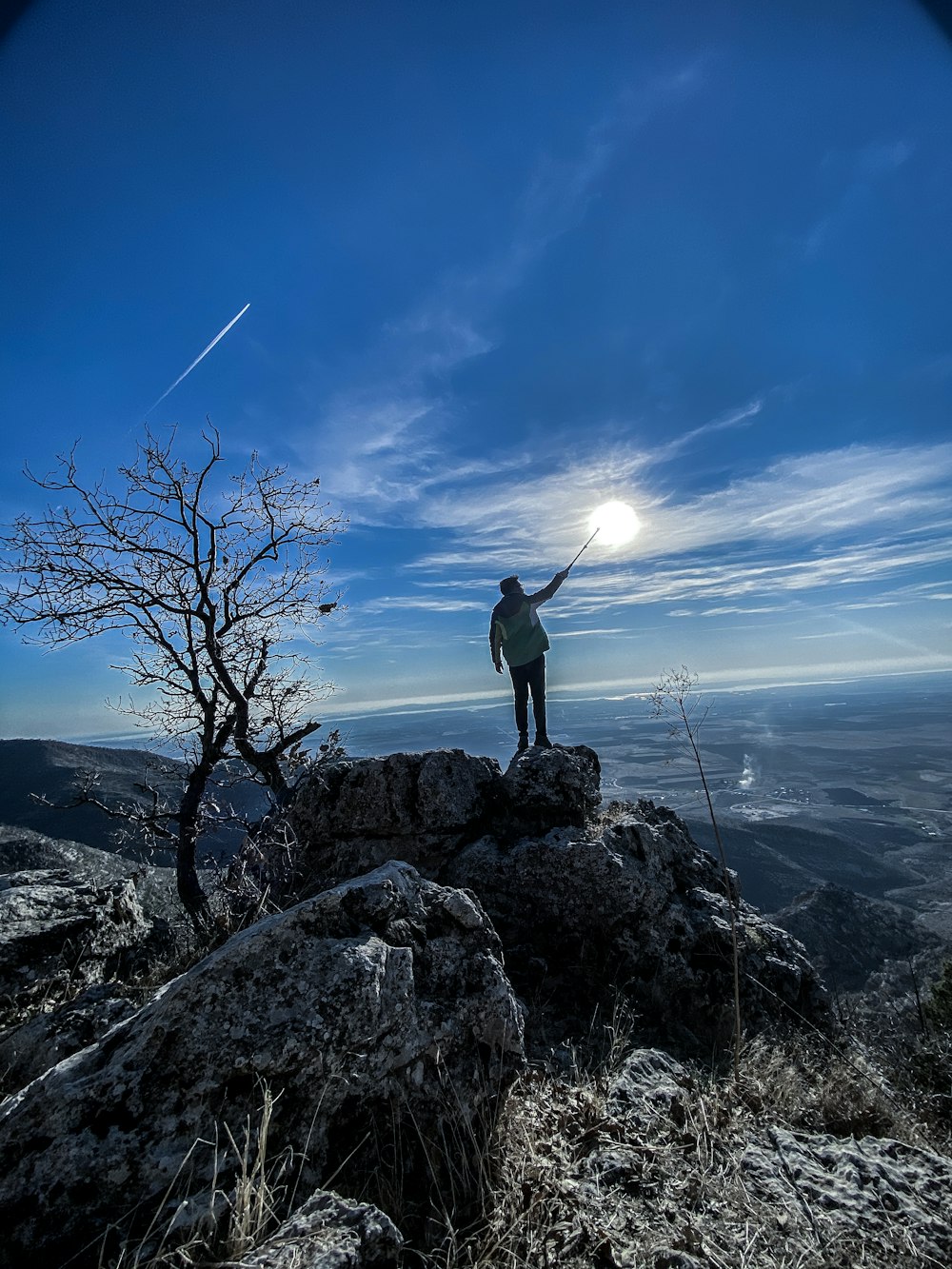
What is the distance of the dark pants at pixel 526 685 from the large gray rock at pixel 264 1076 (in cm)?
727

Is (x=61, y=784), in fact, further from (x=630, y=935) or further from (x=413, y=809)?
(x=630, y=935)

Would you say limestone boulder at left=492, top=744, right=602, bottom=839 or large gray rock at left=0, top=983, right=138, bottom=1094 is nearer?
large gray rock at left=0, top=983, right=138, bottom=1094

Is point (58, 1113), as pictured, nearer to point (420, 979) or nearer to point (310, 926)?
point (310, 926)

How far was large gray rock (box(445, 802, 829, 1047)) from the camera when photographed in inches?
237

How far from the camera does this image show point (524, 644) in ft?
35.3

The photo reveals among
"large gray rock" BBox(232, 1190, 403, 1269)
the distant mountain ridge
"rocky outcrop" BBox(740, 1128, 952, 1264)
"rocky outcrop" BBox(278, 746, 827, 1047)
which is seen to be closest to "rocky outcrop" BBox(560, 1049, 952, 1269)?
"rocky outcrop" BBox(740, 1128, 952, 1264)

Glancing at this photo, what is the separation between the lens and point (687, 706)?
243 inches

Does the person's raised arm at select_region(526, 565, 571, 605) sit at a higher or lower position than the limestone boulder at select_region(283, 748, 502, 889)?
higher

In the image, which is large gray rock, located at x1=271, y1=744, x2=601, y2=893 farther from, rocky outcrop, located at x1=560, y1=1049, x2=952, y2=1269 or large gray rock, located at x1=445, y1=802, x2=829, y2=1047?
rocky outcrop, located at x1=560, y1=1049, x2=952, y2=1269

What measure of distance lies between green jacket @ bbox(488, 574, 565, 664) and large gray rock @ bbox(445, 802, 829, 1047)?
4.05 m

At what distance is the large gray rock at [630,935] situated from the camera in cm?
602

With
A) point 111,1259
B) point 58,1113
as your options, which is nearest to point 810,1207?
point 111,1259

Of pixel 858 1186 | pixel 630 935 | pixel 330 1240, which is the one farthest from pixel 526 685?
pixel 330 1240

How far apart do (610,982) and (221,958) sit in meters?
4.57
